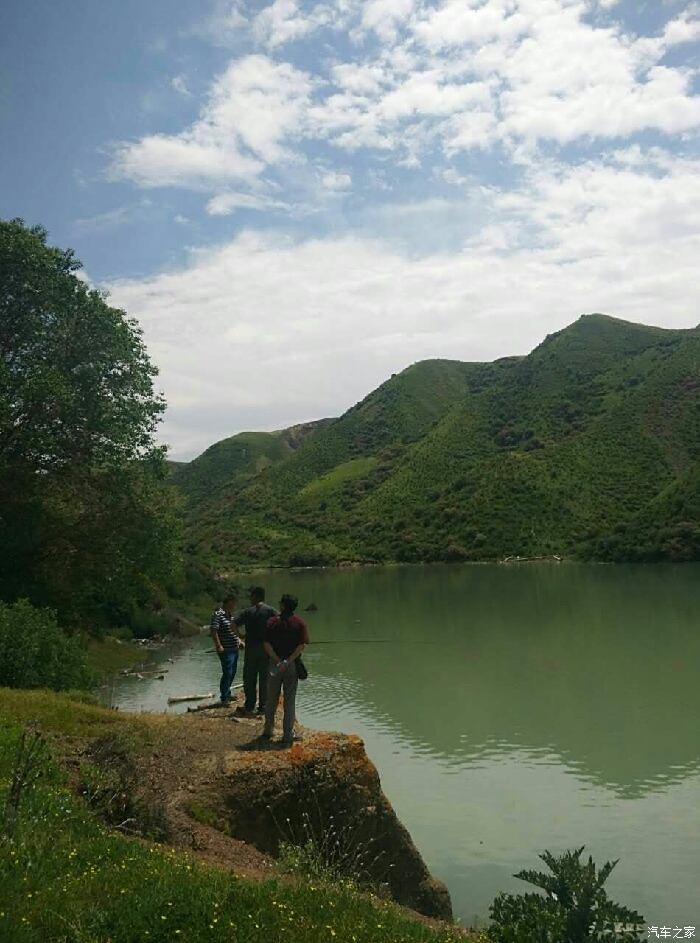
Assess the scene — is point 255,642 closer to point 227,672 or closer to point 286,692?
point 286,692

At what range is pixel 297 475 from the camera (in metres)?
161

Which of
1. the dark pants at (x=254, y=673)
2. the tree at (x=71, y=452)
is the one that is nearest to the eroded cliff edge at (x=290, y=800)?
the dark pants at (x=254, y=673)

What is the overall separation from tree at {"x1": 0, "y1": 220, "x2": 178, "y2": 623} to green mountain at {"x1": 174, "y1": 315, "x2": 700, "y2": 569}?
7154cm

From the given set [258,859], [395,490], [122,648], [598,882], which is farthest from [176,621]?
[395,490]

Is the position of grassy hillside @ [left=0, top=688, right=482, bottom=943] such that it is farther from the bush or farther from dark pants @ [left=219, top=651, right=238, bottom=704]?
the bush

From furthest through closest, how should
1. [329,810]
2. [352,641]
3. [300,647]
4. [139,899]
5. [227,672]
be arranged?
[352,641] → [227,672] → [300,647] → [329,810] → [139,899]

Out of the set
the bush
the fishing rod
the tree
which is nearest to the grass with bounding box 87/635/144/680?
the fishing rod

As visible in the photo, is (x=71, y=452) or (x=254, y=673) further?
(x=71, y=452)

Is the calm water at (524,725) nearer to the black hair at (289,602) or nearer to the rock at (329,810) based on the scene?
the rock at (329,810)

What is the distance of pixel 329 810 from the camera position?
10.0m

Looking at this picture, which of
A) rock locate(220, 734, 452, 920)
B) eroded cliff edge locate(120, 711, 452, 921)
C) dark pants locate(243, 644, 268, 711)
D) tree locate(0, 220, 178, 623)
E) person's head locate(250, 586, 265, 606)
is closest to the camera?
eroded cliff edge locate(120, 711, 452, 921)

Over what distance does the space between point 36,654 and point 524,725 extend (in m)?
A: 13.2

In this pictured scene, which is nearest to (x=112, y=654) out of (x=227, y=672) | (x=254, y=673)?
(x=227, y=672)

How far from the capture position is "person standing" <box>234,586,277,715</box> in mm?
11891
